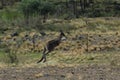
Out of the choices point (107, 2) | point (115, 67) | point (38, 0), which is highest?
point (115, 67)

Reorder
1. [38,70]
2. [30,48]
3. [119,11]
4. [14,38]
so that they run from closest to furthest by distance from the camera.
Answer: [38,70], [30,48], [14,38], [119,11]

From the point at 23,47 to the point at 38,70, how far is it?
1266 cm

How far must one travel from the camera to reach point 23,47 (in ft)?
87.7

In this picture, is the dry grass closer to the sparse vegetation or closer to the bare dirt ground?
the sparse vegetation

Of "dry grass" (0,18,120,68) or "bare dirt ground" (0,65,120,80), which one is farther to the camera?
"dry grass" (0,18,120,68)

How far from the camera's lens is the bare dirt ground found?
498 inches

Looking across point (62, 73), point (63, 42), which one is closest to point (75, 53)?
point (63, 42)

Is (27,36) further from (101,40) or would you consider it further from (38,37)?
(101,40)

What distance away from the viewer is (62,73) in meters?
13.3

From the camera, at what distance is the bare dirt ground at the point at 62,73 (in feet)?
41.5

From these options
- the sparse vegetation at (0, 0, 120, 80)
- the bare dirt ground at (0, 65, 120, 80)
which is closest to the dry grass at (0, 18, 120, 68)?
the sparse vegetation at (0, 0, 120, 80)

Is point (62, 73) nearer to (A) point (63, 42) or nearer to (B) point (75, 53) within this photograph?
(B) point (75, 53)

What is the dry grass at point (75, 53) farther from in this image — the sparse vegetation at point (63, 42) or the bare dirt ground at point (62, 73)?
the bare dirt ground at point (62, 73)

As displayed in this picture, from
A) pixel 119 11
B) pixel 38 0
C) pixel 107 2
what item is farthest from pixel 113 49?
pixel 107 2
